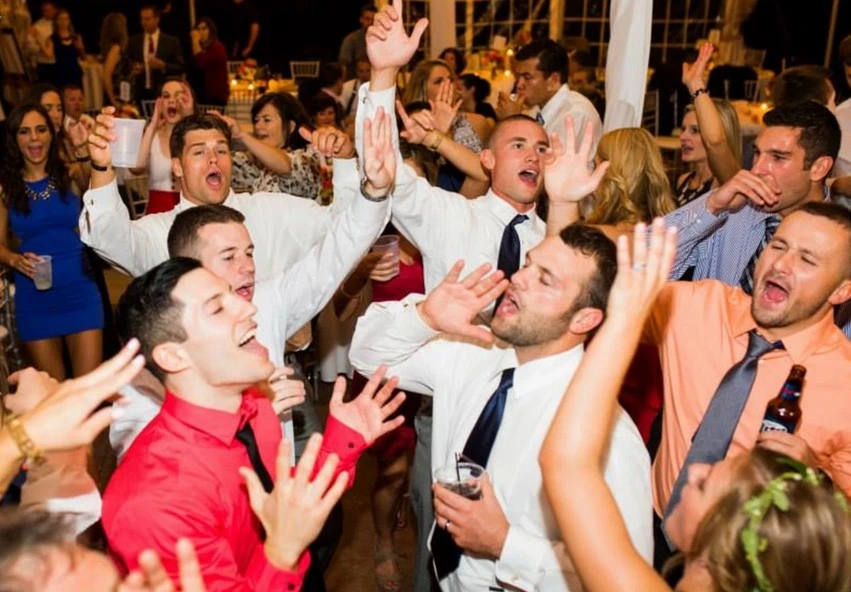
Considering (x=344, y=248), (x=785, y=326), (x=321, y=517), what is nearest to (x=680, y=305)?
(x=785, y=326)

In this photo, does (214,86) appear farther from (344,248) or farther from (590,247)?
(590,247)

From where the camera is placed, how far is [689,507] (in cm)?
139

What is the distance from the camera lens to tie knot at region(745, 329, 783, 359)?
194cm

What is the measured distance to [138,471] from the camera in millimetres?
1554

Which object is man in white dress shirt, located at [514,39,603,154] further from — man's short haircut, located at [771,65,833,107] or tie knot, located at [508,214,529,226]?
tie knot, located at [508,214,529,226]

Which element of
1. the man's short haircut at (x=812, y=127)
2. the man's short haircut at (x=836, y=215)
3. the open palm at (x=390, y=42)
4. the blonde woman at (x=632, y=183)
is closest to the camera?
the man's short haircut at (x=836, y=215)

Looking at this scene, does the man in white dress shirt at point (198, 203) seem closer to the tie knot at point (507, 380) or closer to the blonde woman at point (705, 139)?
the tie knot at point (507, 380)

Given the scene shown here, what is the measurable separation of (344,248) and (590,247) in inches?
29.7

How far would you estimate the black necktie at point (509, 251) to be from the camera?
2.77 metres

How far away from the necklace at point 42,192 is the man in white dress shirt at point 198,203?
99cm

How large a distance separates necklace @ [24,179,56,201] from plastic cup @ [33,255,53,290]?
0.96 ft

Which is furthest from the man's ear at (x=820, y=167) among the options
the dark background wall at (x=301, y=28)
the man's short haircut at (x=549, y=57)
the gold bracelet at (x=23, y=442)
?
the dark background wall at (x=301, y=28)

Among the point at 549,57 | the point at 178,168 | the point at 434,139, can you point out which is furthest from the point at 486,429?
the point at 549,57

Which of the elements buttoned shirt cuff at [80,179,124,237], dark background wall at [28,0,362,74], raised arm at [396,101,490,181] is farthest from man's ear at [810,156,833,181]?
dark background wall at [28,0,362,74]
